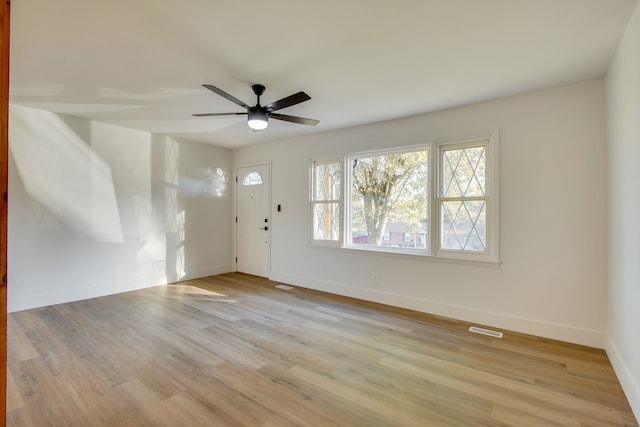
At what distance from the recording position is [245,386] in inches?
85.7

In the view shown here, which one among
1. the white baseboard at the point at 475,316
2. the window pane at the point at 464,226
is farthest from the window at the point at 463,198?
the white baseboard at the point at 475,316

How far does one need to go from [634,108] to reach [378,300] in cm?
315

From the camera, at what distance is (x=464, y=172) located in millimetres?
3572

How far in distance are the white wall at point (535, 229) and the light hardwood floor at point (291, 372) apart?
0.29 meters

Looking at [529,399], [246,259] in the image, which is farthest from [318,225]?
[529,399]

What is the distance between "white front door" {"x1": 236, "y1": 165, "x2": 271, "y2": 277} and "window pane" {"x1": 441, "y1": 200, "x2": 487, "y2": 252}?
313cm

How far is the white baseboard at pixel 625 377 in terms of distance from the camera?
1893 millimetres

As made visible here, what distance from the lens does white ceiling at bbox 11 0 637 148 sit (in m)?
1.92

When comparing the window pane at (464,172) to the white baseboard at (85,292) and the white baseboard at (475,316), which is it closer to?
the white baseboard at (475,316)

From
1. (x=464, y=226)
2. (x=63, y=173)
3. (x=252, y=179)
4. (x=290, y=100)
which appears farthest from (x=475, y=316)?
(x=63, y=173)

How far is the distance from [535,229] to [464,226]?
689 millimetres

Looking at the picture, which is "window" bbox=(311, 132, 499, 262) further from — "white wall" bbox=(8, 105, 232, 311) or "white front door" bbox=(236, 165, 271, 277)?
"white wall" bbox=(8, 105, 232, 311)

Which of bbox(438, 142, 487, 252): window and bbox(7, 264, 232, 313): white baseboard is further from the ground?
bbox(438, 142, 487, 252): window

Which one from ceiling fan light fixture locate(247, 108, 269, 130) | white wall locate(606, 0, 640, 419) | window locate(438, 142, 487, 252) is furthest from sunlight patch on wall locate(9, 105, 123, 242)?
white wall locate(606, 0, 640, 419)
